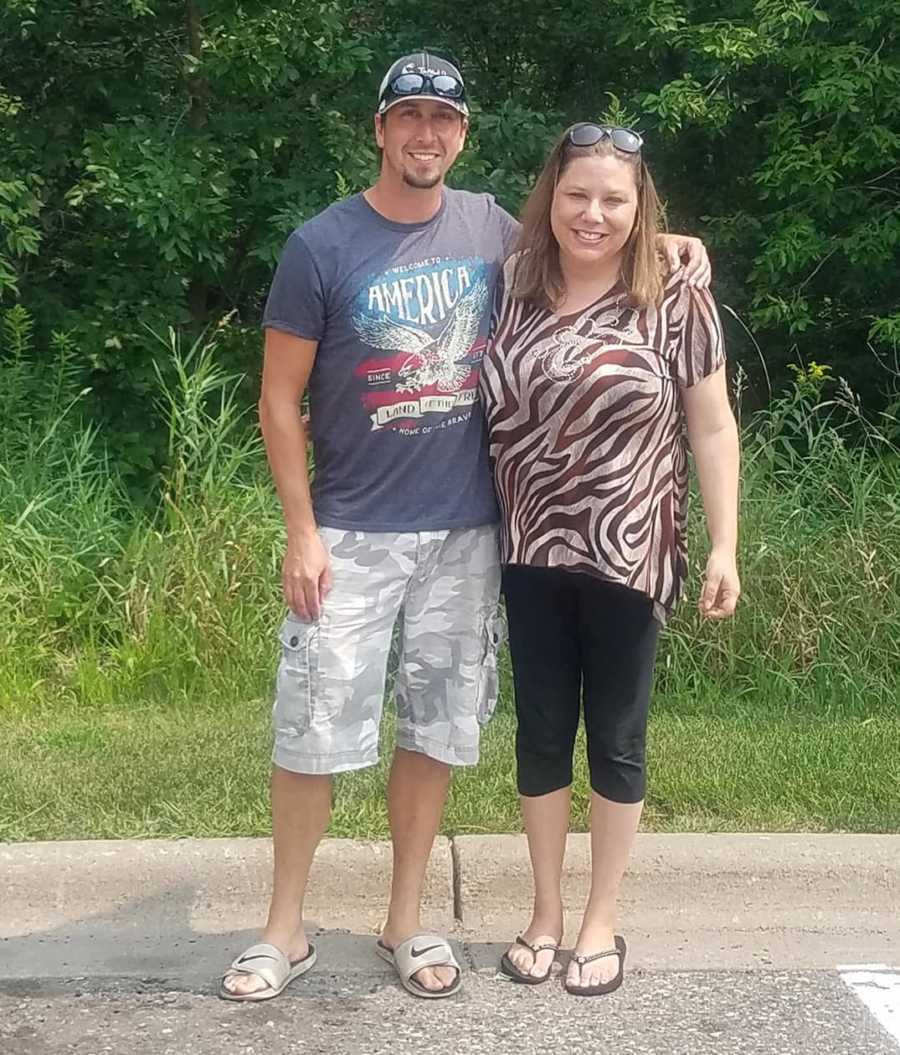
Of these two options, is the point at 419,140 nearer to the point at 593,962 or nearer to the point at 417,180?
the point at 417,180

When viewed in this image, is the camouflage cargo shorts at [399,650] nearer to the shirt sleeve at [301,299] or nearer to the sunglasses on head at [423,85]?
the shirt sleeve at [301,299]

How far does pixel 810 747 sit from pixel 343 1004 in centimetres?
209

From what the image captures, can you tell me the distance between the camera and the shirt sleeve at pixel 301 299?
9.39ft

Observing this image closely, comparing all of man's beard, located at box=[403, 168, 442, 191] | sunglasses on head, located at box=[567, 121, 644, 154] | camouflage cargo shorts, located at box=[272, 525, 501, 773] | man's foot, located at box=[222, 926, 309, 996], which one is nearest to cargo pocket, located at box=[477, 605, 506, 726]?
camouflage cargo shorts, located at box=[272, 525, 501, 773]

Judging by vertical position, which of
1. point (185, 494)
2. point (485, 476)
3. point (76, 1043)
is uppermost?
point (485, 476)

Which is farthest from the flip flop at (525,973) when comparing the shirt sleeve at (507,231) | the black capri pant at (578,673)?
the shirt sleeve at (507,231)

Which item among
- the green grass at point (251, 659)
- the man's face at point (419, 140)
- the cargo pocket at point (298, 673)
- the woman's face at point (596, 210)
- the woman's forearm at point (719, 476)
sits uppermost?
the man's face at point (419, 140)

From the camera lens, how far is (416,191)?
9.60 feet

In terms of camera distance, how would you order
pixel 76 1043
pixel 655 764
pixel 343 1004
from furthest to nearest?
pixel 655 764
pixel 343 1004
pixel 76 1043

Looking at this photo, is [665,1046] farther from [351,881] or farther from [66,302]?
[66,302]

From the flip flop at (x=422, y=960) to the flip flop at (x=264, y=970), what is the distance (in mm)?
248

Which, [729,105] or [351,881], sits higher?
[729,105]

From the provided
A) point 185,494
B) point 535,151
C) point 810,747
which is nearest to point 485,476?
point 810,747

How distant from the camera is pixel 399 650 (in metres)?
3.17
